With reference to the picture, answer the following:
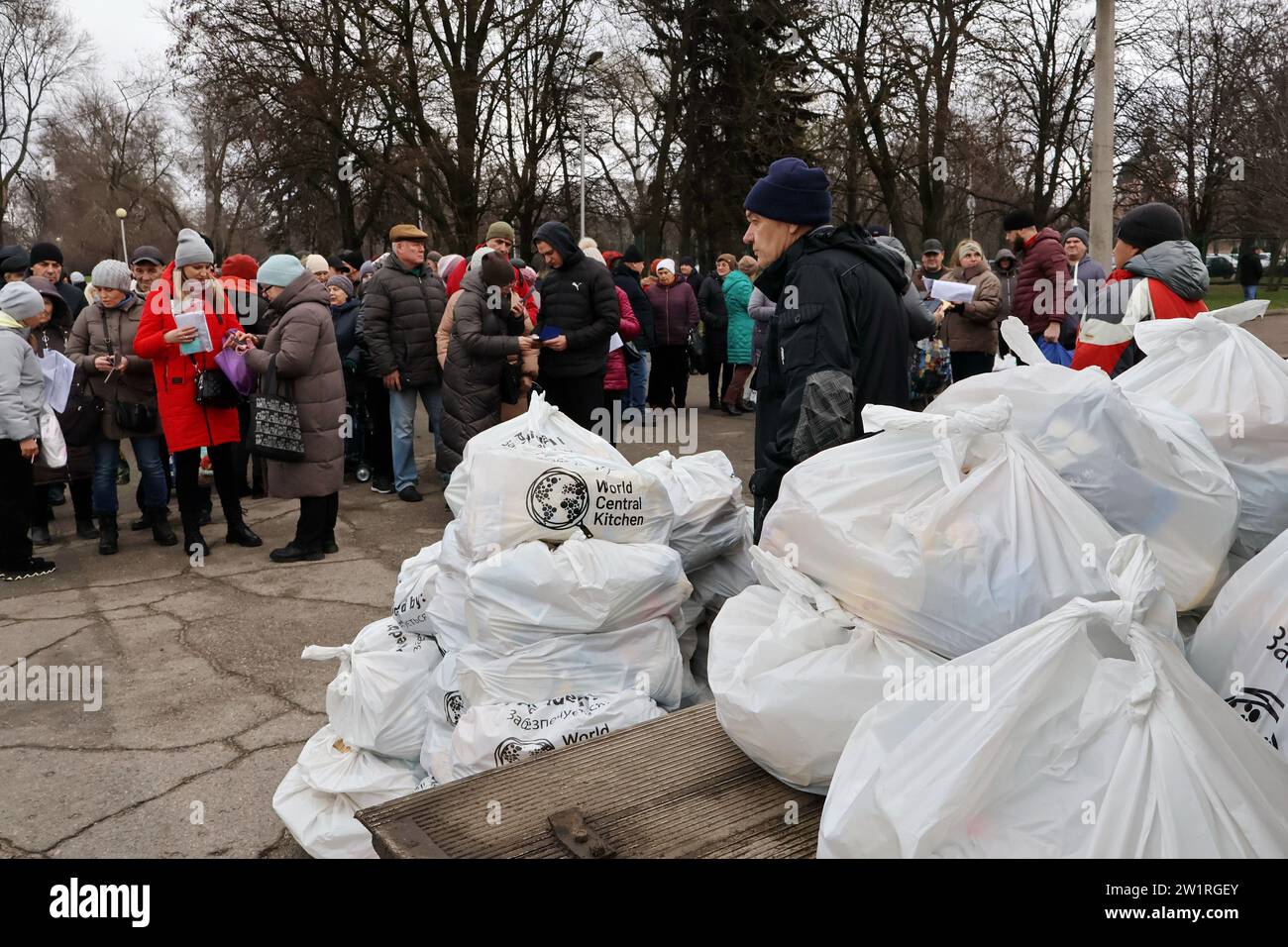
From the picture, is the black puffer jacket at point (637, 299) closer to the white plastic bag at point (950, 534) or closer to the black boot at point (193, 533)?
the black boot at point (193, 533)

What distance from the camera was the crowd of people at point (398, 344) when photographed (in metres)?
3.20

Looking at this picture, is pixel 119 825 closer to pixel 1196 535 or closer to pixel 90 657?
pixel 90 657

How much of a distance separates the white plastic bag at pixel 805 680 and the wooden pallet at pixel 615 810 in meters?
0.09

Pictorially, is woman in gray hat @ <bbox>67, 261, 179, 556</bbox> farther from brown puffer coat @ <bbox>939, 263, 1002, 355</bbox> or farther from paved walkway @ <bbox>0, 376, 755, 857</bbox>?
brown puffer coat @ <bbox>939, 263, 1002, 355</bbox>

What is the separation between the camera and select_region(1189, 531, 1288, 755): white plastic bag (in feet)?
6.05

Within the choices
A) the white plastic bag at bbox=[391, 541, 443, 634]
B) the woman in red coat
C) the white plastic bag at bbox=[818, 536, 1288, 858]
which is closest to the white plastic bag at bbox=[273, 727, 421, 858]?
the white plastic bag at bbox=[391, 541, 443, 634]

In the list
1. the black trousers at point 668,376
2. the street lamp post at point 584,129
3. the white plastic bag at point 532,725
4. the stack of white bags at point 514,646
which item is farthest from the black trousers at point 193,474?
the street lamp post at point 584,129

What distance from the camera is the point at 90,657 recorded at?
483 cm

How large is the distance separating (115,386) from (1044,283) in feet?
20.6

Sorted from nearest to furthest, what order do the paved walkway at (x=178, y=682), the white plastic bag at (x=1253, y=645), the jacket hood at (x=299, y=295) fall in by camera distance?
the white plastic bag at (x=1253, y=645), the paved walkway at (x=178, y=682), the jacket hood at (x=299, y=295)

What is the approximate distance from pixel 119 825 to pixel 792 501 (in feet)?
7.80

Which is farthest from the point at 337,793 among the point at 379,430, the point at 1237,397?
the point at 379,430

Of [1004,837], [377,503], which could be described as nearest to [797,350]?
[1004,837]

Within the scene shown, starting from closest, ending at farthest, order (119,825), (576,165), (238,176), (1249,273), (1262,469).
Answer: (1262,469) < (119,825) < (238,176) < (1249,273) < (576,165)
